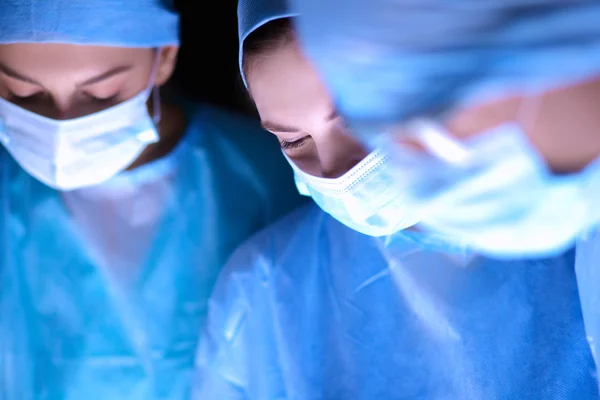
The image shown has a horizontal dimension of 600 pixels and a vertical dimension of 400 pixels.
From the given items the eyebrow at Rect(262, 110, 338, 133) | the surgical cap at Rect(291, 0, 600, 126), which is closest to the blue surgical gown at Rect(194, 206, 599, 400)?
the eyebrow at Rect(262, 110, 338, 133)

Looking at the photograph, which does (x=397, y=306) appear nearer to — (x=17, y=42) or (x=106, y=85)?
(x=106, y=85)

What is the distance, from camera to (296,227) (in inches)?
47.3

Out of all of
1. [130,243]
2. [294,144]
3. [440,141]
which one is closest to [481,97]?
[440,141]

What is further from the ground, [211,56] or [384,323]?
[211,56]

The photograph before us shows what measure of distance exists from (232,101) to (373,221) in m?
0.82

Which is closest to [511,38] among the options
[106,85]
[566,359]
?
[566,359]

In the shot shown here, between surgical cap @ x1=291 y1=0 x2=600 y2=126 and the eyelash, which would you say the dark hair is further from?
surgical cap @ x1=291 y1=0 x2=600 y2=126

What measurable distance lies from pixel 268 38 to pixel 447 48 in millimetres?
419

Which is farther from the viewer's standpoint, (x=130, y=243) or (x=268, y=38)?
(x=130, y=243)

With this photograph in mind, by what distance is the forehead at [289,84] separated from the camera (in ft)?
2.93

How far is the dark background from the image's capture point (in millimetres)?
1489

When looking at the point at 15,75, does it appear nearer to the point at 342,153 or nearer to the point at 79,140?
the point at 79,140

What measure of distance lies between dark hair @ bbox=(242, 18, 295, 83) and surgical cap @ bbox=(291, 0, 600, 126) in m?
0.28

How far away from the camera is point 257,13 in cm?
90
